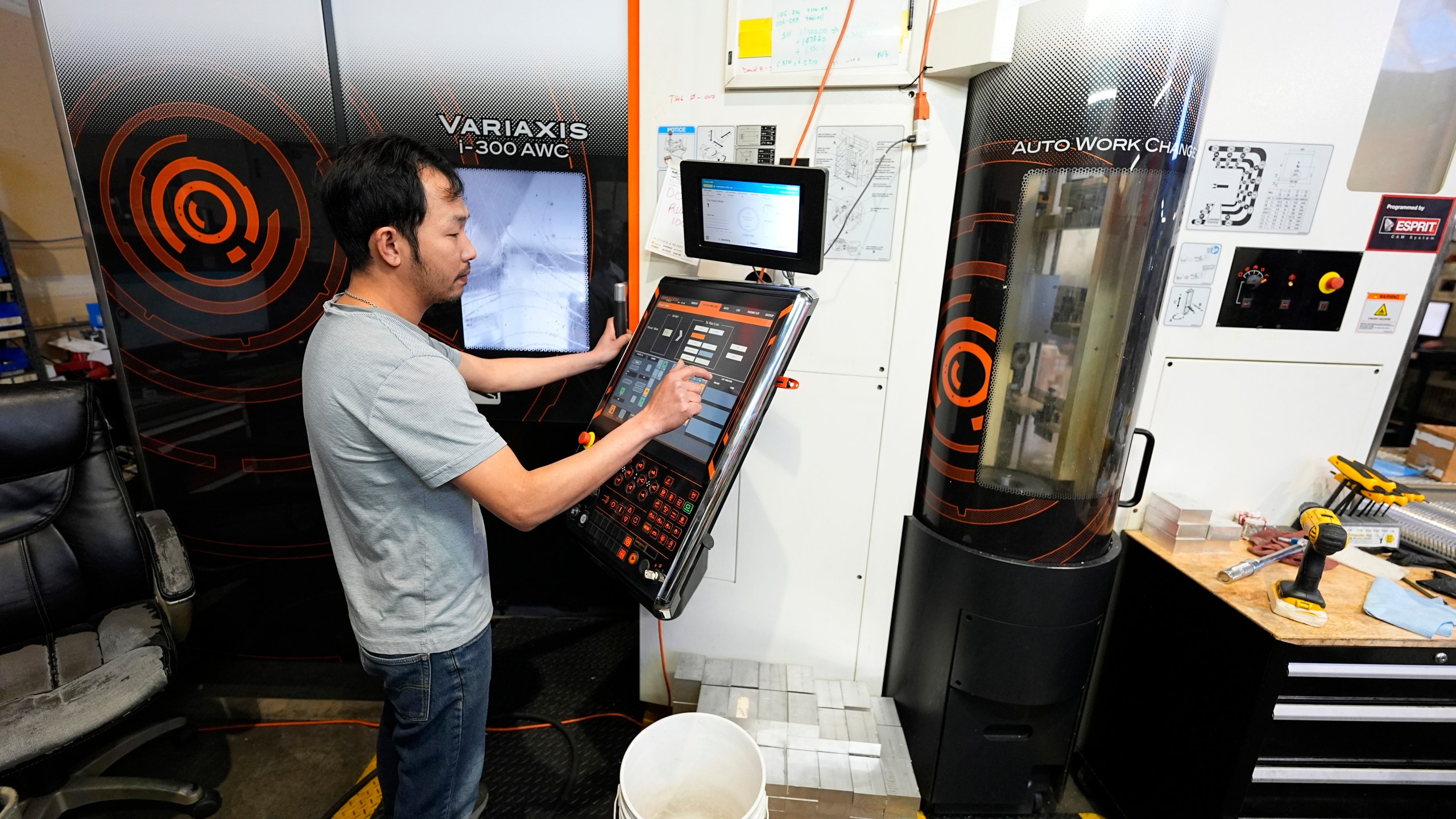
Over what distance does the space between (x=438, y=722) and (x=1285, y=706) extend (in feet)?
6.35

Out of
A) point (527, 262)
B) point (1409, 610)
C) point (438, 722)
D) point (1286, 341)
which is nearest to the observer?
point (438, 722)

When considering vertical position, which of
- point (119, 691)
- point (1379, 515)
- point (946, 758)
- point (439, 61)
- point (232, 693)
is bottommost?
point (232, 693)

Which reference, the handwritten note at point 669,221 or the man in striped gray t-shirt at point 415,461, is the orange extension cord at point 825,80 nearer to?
the handwritten note at point 669,221

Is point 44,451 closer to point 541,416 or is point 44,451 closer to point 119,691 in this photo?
point 119,691

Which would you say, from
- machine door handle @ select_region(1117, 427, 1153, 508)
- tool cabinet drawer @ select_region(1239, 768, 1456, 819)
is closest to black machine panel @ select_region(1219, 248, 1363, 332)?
machine door handle @ select_region(1117, 427, 1153, 508)

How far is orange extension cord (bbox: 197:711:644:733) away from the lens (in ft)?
6.79

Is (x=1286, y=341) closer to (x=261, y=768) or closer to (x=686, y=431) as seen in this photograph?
(x=686, y=431)

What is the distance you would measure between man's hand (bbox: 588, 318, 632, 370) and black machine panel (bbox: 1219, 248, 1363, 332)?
172cm

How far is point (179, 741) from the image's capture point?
6.61 ft

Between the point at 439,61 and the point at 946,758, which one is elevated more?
the point at 439,61

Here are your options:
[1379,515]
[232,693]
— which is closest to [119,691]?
[232,693]

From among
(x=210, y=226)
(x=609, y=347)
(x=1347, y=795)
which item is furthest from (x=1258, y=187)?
(x=210, y=226)

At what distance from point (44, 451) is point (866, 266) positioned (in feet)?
7.83

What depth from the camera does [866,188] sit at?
5.00 ft
